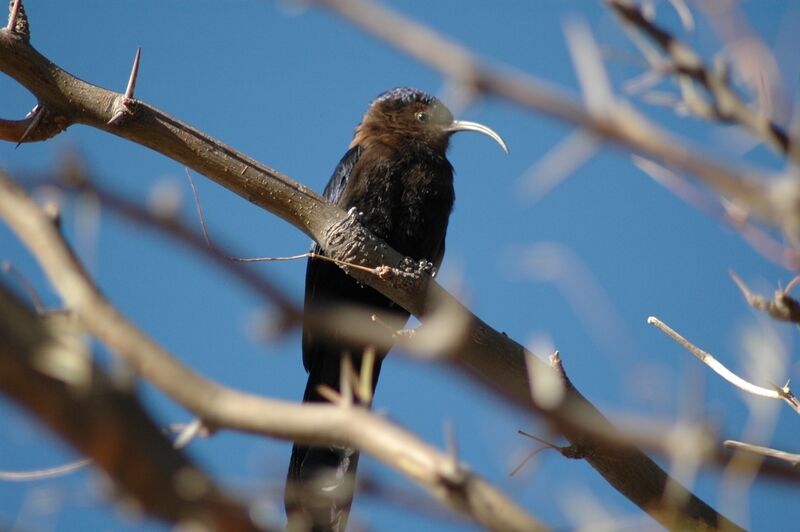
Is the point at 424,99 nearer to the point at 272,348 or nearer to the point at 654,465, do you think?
the point at 654,465

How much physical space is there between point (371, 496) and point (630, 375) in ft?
2.10

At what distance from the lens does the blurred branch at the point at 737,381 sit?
243 centimetres

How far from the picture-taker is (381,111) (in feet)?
20.5

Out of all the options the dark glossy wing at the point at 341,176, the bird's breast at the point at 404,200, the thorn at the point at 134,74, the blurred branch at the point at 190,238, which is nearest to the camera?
the blurred branch at the point at 190,238

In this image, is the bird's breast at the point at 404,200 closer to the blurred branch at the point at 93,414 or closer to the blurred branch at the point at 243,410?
the blurred branch at the point at 243,410

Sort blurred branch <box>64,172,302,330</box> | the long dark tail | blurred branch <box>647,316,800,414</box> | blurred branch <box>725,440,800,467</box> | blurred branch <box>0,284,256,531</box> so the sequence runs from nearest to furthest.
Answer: blurred branch <box>0,284,256,531</box>
blurred branch <box>64,172,302,330</box>
blurred branch <box>725,440,800,467</box>
blurred branch <box>647,316,800,414</box>
the long dark tail

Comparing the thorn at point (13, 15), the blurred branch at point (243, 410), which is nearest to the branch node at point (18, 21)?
the thorn at point (13, 15)

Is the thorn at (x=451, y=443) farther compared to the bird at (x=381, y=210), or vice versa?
the bird at (x=381, y=210)

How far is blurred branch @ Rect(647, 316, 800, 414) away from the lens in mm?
2426

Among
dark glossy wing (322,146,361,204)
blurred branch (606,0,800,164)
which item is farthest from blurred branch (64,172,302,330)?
dark glossy wing (322,146,361,204)

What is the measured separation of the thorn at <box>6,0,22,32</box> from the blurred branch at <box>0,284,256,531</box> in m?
2.34

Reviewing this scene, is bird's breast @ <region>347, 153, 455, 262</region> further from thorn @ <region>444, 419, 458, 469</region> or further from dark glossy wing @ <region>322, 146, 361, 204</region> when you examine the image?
thorn @ <region>444, 419, 458, 469</region>

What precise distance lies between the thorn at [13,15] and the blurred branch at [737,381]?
2.29 metres

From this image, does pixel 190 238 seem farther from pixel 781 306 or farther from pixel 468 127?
pixel 468 127
